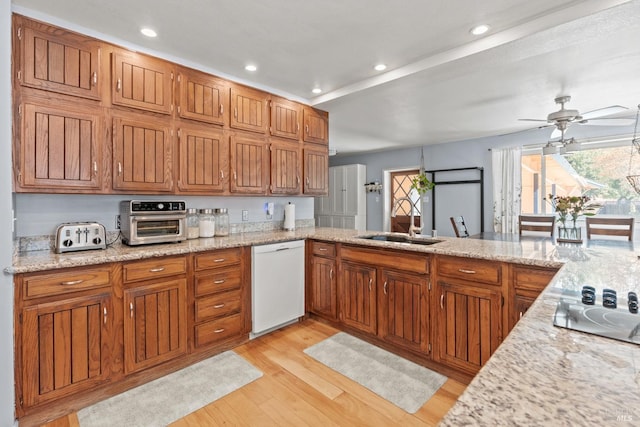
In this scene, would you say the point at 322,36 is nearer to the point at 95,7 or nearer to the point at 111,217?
the point at 95,7

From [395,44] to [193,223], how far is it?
2.39 metres

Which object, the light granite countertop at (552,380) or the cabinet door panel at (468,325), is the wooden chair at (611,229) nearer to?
the cabinet door panel at (468,325)

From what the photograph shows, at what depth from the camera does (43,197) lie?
2258 millimetres

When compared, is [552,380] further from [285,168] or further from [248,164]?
[285,168]

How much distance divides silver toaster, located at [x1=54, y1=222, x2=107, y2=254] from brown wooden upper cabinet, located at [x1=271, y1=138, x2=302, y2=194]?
159 centimetres

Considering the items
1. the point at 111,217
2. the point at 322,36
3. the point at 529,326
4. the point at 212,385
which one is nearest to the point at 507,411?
the point at 529,326

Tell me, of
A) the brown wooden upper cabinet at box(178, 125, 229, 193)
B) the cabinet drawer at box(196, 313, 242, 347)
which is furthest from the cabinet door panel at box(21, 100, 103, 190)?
the cabinet drawer at box(196, 313, 242, 347)

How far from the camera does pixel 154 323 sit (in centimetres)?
218

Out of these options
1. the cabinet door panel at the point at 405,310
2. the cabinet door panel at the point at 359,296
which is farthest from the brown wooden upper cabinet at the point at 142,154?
the cabinet door panel at the point at 405,310

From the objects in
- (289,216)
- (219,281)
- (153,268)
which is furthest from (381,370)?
(289,216)

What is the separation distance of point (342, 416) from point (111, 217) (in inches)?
91.0

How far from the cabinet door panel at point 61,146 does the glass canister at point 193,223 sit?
856mm

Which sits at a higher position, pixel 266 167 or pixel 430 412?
pixel 266 167

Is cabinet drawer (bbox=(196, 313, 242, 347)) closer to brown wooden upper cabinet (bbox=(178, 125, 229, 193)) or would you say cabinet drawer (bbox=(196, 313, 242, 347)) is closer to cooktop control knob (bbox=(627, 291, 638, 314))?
brown wooden upper cabinet (bbox=(178, 125, 229, 193))
